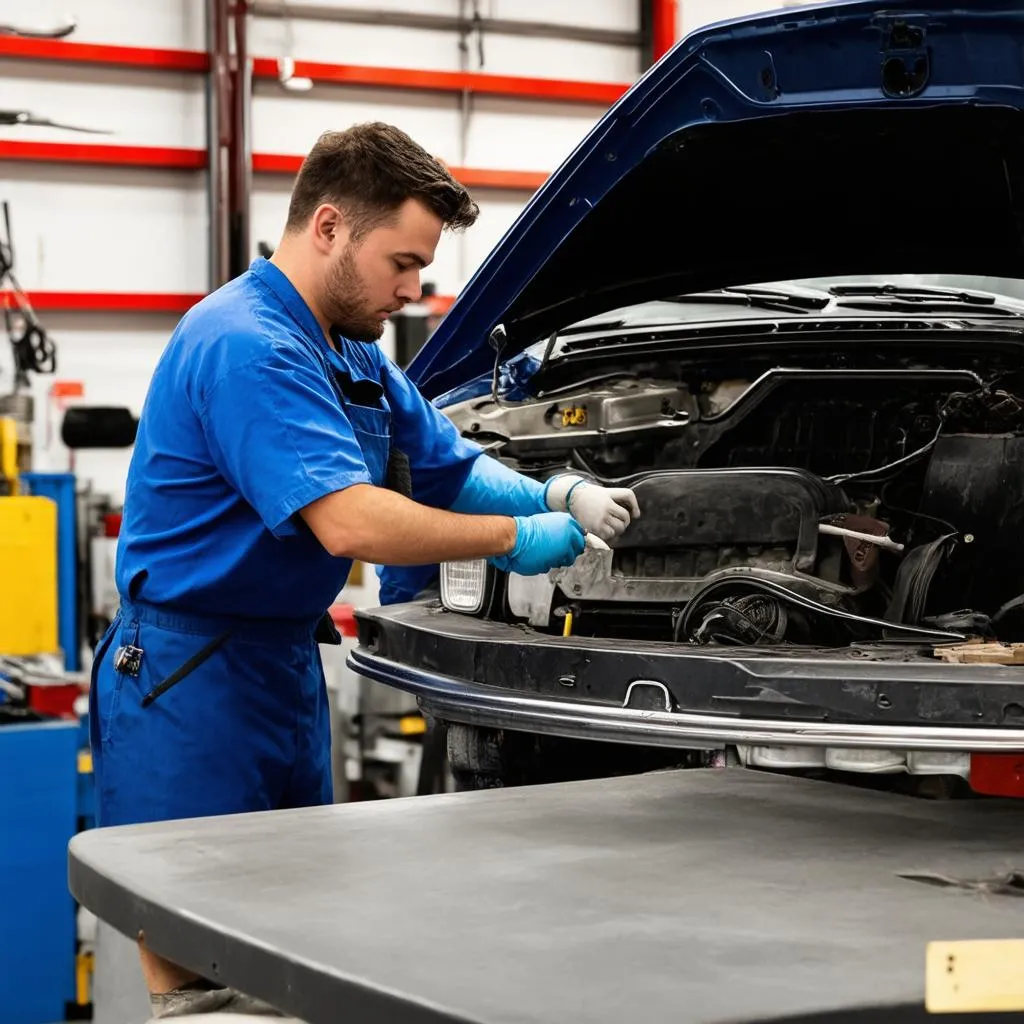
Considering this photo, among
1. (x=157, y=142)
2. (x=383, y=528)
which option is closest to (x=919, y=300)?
(x=383, y=528)

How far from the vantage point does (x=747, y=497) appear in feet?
8.39

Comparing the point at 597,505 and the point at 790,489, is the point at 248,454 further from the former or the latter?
the point at 790,489

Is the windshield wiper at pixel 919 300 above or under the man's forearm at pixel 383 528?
above

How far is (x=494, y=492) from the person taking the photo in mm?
2701

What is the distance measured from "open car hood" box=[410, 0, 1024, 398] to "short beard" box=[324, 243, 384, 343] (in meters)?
0.46

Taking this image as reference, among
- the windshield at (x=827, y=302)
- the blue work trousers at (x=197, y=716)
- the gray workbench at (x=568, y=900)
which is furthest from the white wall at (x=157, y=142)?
the gray workbench at (x=568, y=900)

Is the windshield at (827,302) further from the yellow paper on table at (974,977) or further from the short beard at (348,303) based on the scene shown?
the yellow paper on table at (974,977)

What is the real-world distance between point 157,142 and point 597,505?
217 inches

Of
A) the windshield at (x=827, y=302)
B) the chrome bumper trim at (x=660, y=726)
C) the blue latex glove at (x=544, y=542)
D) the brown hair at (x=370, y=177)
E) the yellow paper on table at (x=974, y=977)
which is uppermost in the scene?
the brown hair at (x=370, y=177)

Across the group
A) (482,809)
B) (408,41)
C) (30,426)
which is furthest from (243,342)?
(408,41)

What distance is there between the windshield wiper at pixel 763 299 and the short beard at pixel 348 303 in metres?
0.99

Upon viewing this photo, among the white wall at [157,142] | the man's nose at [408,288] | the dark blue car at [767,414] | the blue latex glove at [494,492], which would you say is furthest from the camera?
the white wall at [157,142]

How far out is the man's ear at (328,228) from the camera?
2305 mm

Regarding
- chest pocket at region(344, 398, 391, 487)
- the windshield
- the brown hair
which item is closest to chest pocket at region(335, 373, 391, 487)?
chest pocket at region(344, 398, 391, 487)
